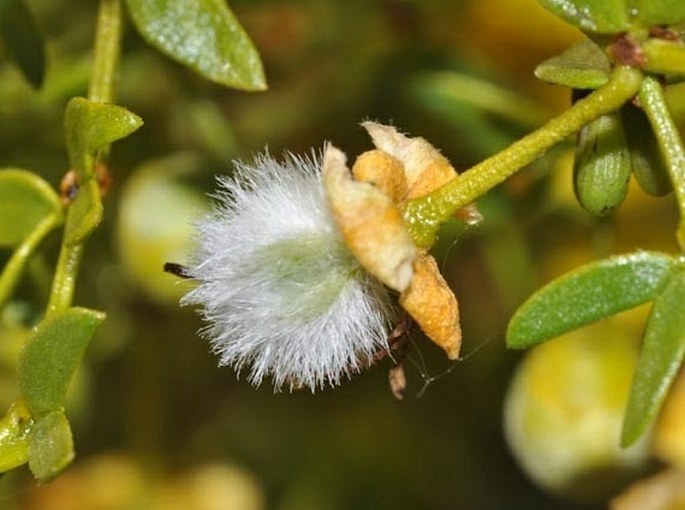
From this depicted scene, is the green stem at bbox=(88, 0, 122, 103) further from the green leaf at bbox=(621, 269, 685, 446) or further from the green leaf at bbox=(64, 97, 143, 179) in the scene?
the green leaf at bbox=(621, 269, 685, 446)

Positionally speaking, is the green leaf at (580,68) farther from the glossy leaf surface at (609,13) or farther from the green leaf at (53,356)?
the green leaf at (53,356)

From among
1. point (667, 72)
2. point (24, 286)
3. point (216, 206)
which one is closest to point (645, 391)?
point (667, 72)

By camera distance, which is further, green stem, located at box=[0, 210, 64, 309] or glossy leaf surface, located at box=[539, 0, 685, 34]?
green stem, located at box=[0, 210, 64, 309]

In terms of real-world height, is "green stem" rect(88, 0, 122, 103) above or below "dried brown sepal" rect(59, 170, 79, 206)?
above

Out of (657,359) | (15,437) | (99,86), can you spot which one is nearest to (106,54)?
(99,86)

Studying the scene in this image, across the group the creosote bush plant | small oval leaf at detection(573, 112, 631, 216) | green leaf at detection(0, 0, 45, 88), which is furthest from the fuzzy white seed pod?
green leaf at detection(0, 0, 45, 88)

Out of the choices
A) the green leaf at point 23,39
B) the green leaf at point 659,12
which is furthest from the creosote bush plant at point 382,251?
the green leaf at point 23,39

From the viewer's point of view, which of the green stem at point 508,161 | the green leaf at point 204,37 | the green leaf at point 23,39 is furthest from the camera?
the green leaf at point 23,39
